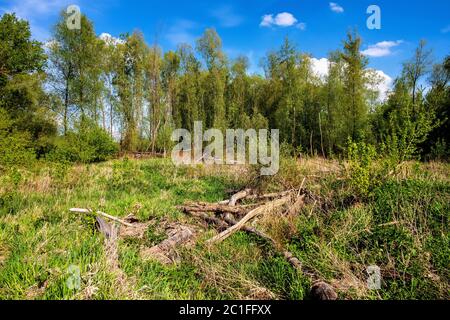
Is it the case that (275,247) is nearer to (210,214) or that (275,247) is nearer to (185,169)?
(210,214)

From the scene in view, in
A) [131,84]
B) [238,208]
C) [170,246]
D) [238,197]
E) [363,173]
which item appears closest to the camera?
[170,246]

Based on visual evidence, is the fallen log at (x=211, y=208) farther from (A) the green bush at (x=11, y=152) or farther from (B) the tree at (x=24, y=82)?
(B) the tree at (x=24, y=82)

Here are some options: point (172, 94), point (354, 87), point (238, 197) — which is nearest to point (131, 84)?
point (172, 94)

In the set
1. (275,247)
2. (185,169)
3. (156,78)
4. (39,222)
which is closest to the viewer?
(275,247)

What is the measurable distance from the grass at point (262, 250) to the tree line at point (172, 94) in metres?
5.62

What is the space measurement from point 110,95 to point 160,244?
2177 centimetres

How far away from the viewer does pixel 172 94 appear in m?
26.3

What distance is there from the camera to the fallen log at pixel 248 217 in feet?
14.6

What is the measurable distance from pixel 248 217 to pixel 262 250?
3.50 feet

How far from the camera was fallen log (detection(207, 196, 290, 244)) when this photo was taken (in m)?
4.44

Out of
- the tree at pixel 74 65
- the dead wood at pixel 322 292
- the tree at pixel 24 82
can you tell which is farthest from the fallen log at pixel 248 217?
the tree at pixel 74 65

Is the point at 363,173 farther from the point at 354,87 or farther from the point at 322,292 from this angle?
the point at 354,87
